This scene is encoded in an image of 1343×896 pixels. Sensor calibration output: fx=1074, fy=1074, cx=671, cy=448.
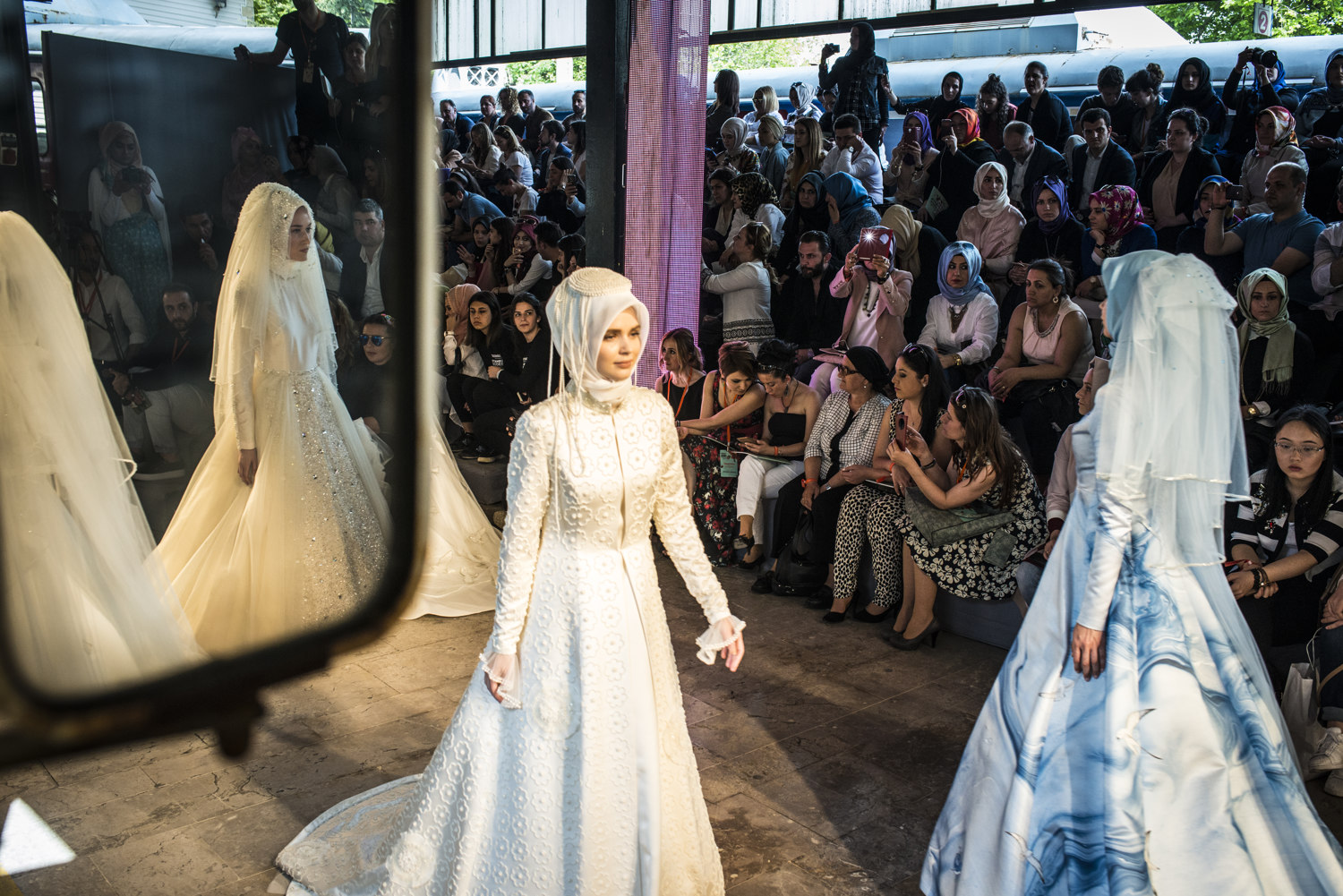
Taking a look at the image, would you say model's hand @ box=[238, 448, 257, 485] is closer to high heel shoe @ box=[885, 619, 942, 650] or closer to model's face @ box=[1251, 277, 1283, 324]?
high heel shoe @ box=[885, 619, 942, 650]

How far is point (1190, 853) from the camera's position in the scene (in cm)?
246

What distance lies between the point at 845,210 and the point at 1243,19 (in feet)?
79.5

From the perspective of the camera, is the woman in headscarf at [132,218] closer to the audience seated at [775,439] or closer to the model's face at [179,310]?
the model's face at [179,310]

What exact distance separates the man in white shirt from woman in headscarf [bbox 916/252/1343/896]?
5.11 m

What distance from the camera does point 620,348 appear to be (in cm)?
266

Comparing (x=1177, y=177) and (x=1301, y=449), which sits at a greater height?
(x=1177, y=177)

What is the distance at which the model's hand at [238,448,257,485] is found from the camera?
119 centimetres

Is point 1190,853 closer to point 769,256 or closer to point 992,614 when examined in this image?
point 992,614

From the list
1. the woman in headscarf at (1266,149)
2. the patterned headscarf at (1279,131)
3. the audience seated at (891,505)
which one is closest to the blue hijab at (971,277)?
the audience seated at (891,505)

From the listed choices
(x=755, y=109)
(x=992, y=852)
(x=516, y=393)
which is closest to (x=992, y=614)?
(x=992, y=852)

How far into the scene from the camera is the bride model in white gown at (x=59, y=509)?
66cm

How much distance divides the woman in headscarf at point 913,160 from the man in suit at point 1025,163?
1.88 feet

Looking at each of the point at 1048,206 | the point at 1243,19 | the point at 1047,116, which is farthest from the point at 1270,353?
the point at 1243,19

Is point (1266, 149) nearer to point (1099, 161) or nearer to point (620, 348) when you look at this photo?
point (1099, 161)
